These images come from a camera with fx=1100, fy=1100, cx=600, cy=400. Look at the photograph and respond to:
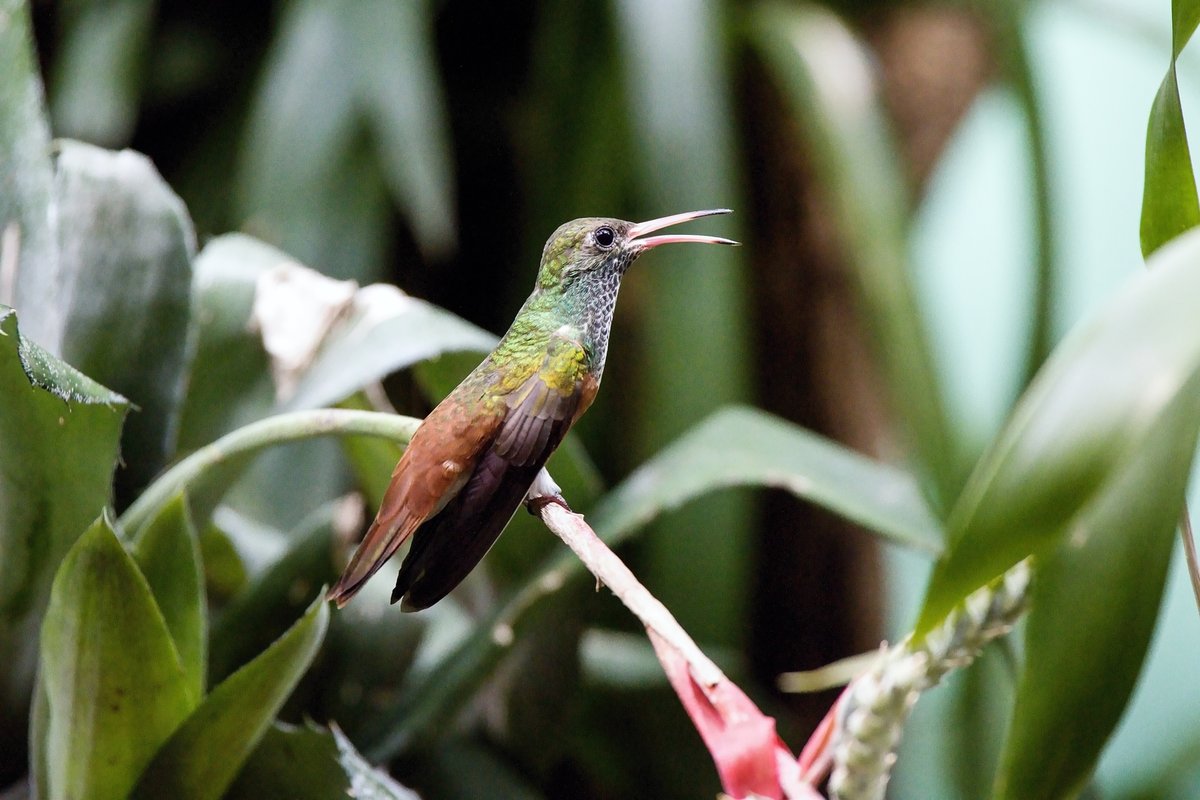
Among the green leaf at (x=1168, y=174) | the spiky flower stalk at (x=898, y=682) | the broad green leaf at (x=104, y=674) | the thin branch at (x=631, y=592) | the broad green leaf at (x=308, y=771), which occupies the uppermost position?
the green leaf at (x=1168, y=174)

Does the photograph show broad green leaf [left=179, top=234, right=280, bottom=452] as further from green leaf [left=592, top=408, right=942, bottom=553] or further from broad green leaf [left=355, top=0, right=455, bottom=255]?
broad green leaf [left=355, top=0, right=455, bottom=255]

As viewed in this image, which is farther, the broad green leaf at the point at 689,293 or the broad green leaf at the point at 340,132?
the broad green leaf at the point at 340,132

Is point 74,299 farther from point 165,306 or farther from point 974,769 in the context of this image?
point 974,769

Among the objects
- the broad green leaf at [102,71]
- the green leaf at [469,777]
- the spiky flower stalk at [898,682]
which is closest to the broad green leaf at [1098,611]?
the spiky flower stalk at [898,682]

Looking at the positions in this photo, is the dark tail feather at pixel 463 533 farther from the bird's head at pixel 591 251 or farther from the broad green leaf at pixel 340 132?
the broad green leaf at pixel 340 132

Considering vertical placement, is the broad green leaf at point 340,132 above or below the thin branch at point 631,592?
above

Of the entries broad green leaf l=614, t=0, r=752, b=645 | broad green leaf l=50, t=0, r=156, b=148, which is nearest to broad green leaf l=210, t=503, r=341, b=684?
broad green leaf l=614, t=0, r=752, b=645

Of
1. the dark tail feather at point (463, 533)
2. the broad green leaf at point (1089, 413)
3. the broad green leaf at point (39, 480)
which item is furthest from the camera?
the broad green leaf at point (39, 480)
